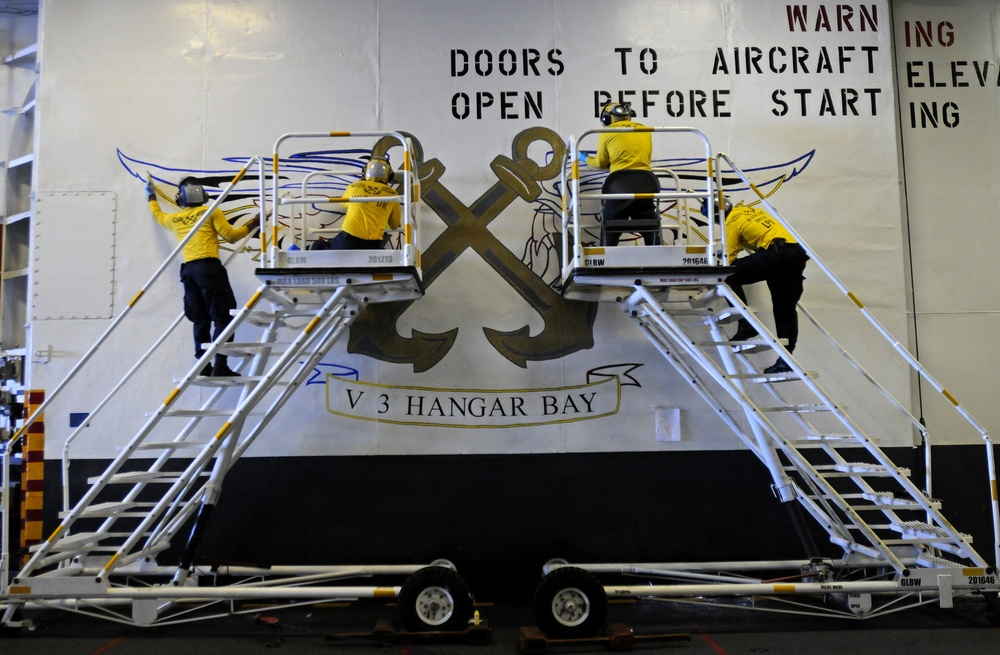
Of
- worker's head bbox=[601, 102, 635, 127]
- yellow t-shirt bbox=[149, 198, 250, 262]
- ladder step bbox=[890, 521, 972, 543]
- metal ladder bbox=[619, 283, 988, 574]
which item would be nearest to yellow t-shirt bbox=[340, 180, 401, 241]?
yellow t-shirt bbox=[149, 198, 250, 262]

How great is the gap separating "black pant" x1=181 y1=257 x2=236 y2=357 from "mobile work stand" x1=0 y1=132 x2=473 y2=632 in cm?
41

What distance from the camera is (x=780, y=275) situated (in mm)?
6645

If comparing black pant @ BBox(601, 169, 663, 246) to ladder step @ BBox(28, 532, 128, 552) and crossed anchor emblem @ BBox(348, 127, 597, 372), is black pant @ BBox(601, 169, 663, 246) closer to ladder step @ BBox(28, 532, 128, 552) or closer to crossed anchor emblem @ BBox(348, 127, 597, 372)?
crossed anchor emblem @ BBox(348, 127, 597, 372)

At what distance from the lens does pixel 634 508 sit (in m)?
7.36

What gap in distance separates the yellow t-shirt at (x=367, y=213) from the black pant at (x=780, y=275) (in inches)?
128

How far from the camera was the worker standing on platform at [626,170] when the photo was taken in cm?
656

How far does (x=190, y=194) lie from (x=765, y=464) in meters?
6.11

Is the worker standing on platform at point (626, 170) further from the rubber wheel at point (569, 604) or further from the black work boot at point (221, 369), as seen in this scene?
the black work boot at point (221, 369)

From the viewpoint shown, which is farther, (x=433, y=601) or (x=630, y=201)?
(x=630, y=201)

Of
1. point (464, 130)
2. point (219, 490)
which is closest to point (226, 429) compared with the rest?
point (219, 490)

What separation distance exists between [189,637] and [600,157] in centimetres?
560

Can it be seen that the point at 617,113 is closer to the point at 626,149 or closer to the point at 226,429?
the point at 626,149

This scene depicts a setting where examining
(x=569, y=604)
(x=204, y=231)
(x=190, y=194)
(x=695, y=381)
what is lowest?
(x=569, y=604)

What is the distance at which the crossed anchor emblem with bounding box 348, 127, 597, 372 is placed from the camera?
7477 mm
